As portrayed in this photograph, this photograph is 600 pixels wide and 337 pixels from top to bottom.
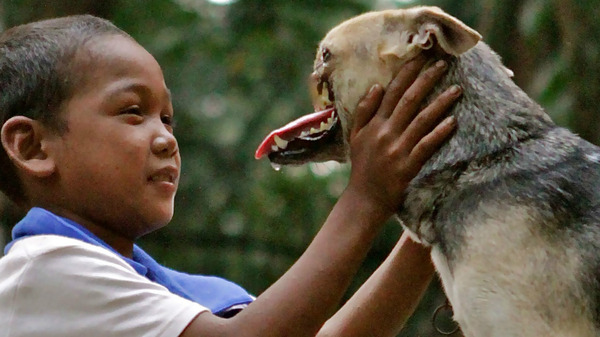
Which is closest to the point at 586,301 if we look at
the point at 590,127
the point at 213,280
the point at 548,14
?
the point at 213,280

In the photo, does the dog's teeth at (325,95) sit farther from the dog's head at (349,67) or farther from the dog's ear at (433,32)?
the dog's ear at (433,32)

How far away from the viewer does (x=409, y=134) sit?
8.15 feet

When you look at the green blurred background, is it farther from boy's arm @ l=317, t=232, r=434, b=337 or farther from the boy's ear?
the boy's ear

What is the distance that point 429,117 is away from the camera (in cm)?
251

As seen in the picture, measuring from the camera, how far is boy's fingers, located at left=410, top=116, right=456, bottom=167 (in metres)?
2.49

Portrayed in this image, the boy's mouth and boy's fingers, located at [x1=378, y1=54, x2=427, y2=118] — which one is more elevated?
boy's fingers, located at [x1=378, y1=54, x2=427, y2=118]

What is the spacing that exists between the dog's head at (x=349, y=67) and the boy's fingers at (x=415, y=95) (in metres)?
0.07

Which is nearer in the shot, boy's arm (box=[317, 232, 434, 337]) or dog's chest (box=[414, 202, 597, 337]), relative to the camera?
dog's chest (box=[414, 202, 597, 337])

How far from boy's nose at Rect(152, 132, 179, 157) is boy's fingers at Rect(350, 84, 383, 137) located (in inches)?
20.2

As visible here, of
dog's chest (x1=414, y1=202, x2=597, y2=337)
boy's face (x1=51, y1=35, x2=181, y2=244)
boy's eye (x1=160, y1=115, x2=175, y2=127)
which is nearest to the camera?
dog's chest (x1=414, y1=202, x2=597, y2=337)

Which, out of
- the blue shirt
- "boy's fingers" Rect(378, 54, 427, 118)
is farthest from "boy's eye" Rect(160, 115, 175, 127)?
"boy's fingers" Rect(378, 54, 427, 118)

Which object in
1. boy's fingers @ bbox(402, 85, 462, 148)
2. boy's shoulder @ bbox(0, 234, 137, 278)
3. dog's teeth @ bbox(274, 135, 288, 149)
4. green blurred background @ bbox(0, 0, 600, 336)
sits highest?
boy's fingers @ bbox(402, 85, 462, 148)

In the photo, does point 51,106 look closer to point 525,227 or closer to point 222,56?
point 525,227

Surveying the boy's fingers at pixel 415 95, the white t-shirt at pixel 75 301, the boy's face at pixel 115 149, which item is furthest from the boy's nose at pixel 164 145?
the boy's fingers at pixel 415 95
